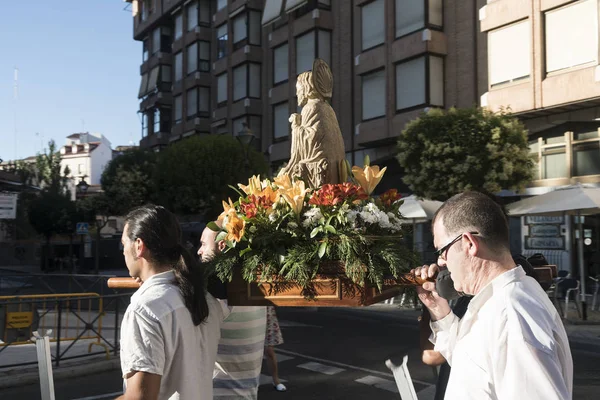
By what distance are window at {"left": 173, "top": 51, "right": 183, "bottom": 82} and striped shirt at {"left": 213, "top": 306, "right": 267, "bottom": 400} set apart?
1516 inches

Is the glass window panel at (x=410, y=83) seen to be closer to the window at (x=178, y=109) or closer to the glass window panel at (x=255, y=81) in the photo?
the glass window panel at (x=255, y=81)

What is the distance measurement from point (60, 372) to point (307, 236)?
6.84 meters

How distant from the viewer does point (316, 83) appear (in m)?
4.27

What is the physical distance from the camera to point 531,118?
18.9 meters

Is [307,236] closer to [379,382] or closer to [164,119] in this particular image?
[379,382]

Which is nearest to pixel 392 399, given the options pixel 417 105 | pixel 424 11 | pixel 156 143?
pixel 417 105

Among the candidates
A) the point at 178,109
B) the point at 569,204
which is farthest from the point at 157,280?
the point at 178,109

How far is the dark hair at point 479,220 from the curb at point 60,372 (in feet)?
24.2

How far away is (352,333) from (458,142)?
686 cm

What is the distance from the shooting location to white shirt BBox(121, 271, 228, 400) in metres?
2.19

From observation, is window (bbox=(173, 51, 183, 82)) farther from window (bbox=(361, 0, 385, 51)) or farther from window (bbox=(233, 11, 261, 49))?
window (bbox=(361, 0, 385, 51))

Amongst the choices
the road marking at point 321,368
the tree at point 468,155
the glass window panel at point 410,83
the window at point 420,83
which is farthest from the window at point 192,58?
the road marking at point 321,368

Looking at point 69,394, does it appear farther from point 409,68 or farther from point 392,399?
point 409,68

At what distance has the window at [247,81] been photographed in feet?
107
